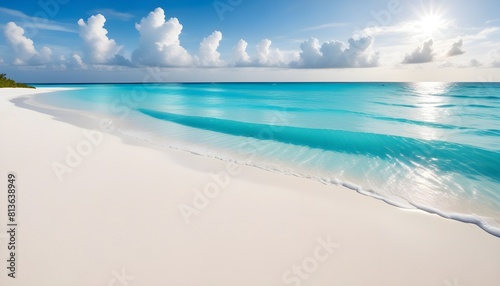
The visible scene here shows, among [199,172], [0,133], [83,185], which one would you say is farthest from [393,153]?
[0,133]

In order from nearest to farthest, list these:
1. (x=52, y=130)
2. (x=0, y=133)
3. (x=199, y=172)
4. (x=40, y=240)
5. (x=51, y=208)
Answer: (x=40, y=240), (x=51, y=208), (x=199, y=172), (x=0, y=133), (x=52, y=130)

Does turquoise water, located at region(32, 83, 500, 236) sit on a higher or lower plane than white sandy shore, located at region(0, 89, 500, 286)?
higher

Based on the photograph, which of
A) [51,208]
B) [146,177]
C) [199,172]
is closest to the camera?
[51,208]

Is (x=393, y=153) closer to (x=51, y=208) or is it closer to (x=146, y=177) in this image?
(x=146, y=177)

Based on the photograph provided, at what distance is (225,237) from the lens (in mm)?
4254

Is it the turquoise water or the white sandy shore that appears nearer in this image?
the white sandy shore

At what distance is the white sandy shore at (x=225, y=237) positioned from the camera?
3500 mm

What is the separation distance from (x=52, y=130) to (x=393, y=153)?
16.0 meters

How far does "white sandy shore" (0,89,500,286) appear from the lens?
350cm

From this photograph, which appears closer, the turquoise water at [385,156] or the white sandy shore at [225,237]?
the white sandy shore at [225,237]

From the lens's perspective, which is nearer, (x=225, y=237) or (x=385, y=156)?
(x=225, y=237)

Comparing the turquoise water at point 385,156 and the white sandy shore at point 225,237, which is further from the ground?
the turquoise water at point 385,156

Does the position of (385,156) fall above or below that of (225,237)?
above

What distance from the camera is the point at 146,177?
21.7 ft
